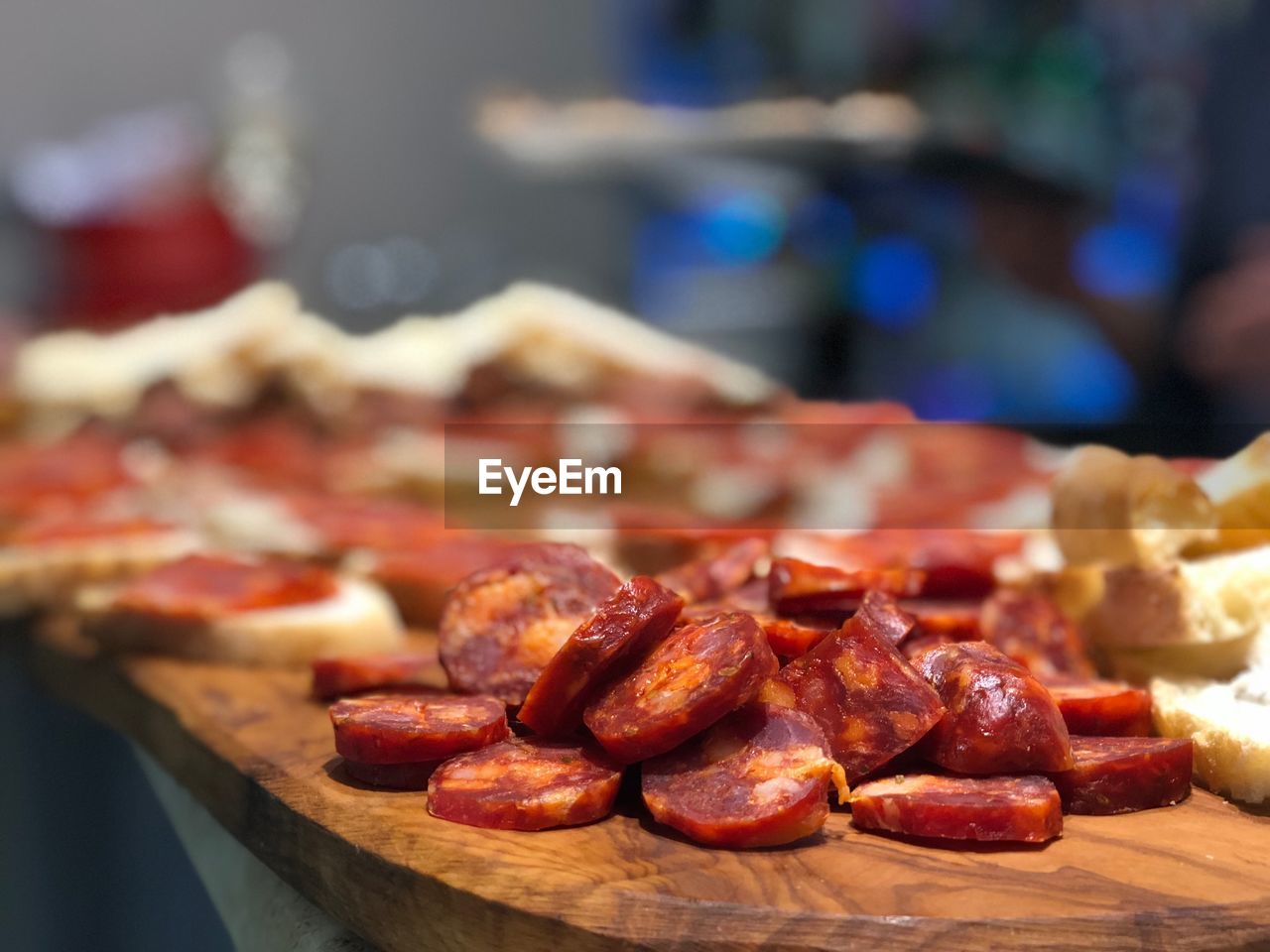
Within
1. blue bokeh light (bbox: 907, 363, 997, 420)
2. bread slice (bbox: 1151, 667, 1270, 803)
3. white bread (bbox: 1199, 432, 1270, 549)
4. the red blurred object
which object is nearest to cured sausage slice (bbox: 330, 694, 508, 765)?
bread slice (bbox: 1151, 667, 1270, 803)

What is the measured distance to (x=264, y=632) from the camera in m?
1.62

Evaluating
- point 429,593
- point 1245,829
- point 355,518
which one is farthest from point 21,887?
point 1245,829

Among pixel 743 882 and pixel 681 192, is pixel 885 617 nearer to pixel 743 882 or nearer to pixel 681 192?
pixel 743 882

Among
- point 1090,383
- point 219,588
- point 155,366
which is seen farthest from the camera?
point 1090,383

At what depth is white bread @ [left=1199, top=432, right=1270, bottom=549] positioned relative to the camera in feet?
4.17

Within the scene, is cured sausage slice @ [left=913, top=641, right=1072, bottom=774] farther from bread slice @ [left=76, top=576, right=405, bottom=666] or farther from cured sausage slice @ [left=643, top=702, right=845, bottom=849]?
bread slice @ [left=76, top=576, right=405, bottom=666]

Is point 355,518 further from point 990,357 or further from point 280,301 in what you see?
point 990,357

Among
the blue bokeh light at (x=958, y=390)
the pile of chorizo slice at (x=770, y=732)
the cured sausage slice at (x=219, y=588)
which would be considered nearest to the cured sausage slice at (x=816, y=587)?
the pile of chorizo slice at (x=770, y=732)

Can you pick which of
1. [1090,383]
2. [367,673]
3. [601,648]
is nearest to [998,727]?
[601,648]

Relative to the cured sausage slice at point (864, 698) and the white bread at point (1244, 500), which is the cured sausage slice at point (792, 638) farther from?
the white bread at point (1244, 500)

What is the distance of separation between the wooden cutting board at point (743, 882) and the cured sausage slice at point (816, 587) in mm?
215

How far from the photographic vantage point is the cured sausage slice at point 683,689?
0.95m

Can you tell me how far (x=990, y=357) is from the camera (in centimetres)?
433

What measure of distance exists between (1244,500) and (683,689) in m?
0.70
